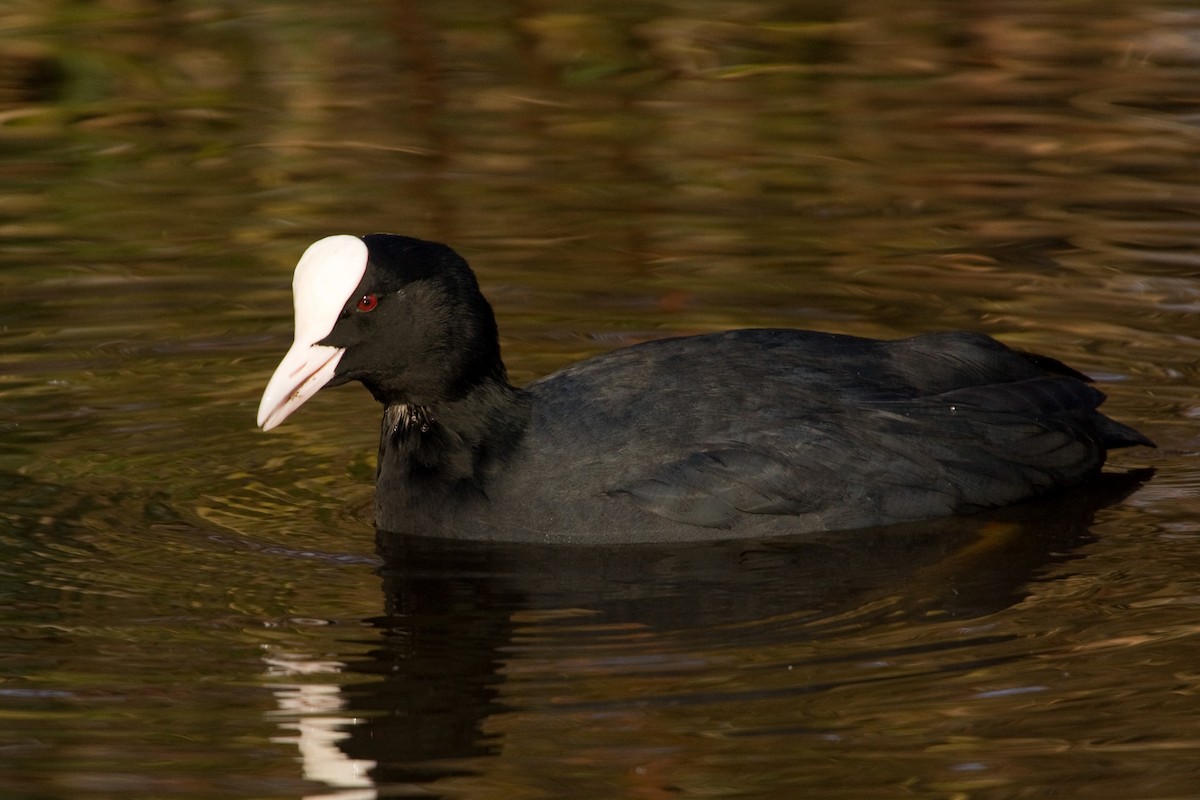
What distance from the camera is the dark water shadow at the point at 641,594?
4.18 meters

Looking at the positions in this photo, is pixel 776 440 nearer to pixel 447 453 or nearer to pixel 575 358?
pixel 447 453

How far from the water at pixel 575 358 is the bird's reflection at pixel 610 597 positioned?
0.04ft

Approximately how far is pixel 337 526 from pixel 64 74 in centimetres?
539

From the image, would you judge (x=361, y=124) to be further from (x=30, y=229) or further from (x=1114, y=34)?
(x=1114, y=34)

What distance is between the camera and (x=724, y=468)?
200 inches

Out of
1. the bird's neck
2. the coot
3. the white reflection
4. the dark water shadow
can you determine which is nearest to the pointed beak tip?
the coot

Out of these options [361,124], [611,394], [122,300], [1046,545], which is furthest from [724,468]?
[361,124]

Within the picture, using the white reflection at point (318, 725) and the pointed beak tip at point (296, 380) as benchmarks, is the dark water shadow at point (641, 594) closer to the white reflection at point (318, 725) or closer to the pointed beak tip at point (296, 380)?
the white reflection at point (318, 725)

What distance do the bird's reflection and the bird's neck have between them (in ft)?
0.29

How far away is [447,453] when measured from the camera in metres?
5.21

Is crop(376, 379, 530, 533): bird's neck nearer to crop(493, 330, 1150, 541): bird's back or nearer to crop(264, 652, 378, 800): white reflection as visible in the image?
crop(493, 330, 1150, 541): bird's back

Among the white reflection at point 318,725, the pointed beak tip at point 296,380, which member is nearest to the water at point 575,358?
the white reflection at point 318,725

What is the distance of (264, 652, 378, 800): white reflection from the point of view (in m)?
3.83

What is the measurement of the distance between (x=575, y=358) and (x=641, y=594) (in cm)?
198
